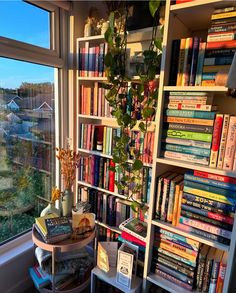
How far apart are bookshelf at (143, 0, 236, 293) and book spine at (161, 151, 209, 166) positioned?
0.08ft

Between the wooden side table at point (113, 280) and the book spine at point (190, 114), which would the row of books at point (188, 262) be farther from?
the book spine at point (190, 114)

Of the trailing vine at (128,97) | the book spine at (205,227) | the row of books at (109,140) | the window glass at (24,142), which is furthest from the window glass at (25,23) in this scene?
the book spine at (205,227)

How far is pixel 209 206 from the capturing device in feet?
3.41

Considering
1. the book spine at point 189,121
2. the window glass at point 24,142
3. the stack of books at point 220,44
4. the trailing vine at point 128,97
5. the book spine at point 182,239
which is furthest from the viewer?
the window glass at point 24,142

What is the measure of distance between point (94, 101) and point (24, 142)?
65 cm

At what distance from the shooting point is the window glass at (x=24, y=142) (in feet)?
5.03

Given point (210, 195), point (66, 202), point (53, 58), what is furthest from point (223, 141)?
point (53, 58)

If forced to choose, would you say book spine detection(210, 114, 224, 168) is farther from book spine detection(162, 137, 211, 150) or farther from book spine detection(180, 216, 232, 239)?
book spine detection(180, 216, 232, 239)

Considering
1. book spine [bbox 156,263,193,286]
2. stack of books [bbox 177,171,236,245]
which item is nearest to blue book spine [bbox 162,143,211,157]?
stack of books [bbox 177,171,236,245]

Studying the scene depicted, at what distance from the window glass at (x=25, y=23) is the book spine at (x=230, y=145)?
1.45 m

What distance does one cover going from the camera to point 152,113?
1.25 m

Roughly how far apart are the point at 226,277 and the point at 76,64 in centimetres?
173

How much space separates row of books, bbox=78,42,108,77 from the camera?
153cm

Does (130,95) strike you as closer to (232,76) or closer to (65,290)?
(232,76)
